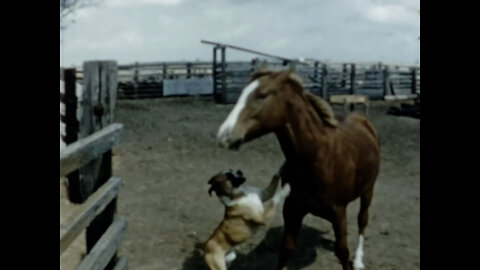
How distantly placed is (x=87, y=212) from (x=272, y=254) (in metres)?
3.06

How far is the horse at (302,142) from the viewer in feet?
13.0

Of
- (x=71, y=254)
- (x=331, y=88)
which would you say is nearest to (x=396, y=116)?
(x=331, y=88)

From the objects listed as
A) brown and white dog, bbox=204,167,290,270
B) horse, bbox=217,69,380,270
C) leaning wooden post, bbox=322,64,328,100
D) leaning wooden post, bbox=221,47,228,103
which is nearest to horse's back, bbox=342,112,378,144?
horse, bbox=217,69,380,270

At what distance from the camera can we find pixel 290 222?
492 cm

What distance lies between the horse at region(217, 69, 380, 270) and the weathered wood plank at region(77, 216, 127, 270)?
1170 millimetres

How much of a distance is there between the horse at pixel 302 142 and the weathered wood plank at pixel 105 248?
3.84ft

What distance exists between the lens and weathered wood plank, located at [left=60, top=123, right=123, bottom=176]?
2998mm

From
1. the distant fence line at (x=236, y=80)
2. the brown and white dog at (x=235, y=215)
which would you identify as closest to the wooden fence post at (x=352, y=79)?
the distant fence line at (x=236, y=80)

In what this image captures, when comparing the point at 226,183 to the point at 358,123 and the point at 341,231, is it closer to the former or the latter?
the point at 341,231

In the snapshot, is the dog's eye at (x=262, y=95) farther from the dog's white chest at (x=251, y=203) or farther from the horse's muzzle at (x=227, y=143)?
the dog's white chest at (x=251, y=203)

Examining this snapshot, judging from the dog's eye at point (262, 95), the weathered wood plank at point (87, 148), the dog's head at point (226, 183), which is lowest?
the dog's head at point (226, 183)

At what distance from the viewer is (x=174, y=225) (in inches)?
272
